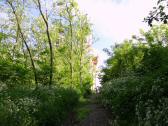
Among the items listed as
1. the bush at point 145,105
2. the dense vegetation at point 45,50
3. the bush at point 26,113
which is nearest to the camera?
the bush at point 145,105

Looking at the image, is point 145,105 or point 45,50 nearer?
point 145,105

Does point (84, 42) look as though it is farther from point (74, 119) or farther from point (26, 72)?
point (74, 119)

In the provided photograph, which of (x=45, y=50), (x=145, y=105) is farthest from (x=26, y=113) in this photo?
(x=45, y=50)

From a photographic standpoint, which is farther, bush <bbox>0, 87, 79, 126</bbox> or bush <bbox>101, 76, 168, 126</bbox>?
bush <bbox>0, 87, 79, 126</bbox>

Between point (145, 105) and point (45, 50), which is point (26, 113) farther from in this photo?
point (45, 50)

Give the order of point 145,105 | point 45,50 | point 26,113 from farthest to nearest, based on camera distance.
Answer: point 45,50 < point 26,113 < point 145,105

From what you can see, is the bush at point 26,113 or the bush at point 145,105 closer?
the bush at point 145,105

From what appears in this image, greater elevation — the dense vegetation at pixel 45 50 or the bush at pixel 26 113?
the dense vegetation at pixel 45 50

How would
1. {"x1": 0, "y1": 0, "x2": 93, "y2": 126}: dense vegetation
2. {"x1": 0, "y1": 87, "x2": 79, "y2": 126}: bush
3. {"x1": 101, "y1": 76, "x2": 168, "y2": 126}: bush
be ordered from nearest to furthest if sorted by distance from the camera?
{"x1": 101, "y1": 76, "x2": 168, "y2": 126}: bush < {"x1": 0, "y1": 87, "x2": 79, "y2": 126}: bush < {"x1": 0, "y1": 0, "x2": 93, "y2": 126}: dense vegetation

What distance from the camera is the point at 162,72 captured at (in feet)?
41.3

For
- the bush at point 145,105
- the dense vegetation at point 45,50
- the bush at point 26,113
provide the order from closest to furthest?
the bush at point 145,105 → the bush at point 26,113 → the dense vegetation at point 45,50

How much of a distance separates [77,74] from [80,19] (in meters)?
8.56

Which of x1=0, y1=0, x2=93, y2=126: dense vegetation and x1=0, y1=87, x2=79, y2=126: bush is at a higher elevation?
x1=0, y1=0, x2=93, y2=126: dense vegetation

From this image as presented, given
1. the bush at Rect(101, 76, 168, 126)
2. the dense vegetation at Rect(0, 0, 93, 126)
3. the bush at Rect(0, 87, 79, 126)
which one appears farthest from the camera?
the dense vegetation at Rect(0, 0, 93, 126)
